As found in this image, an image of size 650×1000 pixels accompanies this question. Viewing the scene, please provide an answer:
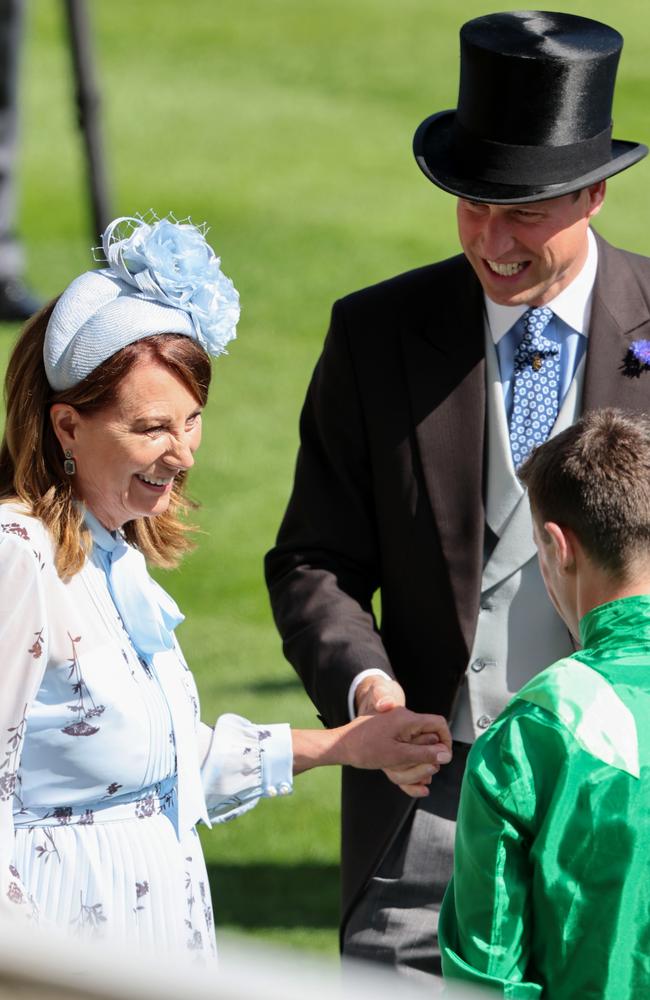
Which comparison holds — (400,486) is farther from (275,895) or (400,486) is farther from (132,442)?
(275,895)

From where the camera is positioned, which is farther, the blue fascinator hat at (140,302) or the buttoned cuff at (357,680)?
the buttoned cuff at (357,680)

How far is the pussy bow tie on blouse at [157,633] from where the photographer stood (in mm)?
2855

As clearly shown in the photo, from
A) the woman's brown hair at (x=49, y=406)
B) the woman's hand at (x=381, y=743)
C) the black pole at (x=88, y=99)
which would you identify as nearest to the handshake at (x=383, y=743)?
the woman's hand at (x=381, y=743)

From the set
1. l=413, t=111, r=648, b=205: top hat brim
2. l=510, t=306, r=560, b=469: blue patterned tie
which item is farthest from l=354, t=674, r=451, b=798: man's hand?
l=413, t=111, r=648, b=205: top hat brim

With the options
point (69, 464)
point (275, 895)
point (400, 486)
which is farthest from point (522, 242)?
point (275, 895)

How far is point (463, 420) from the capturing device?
3.38m

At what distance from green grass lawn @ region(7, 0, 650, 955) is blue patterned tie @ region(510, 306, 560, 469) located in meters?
2.41

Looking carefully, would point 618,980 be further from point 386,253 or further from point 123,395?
point 386,253

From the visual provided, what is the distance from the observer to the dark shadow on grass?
17.6 feet

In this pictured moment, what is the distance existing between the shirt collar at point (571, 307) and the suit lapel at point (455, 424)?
0.03 meters

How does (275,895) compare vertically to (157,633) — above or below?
below

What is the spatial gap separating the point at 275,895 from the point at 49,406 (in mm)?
3171

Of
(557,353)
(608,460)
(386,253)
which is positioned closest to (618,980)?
(608,460)

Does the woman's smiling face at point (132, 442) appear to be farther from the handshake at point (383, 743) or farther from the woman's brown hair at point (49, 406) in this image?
the handshake at point (383, 743)
